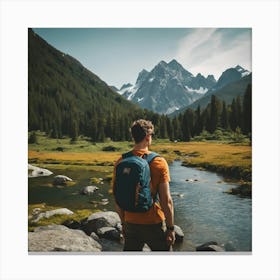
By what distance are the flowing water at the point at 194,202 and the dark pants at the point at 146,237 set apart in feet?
8.19

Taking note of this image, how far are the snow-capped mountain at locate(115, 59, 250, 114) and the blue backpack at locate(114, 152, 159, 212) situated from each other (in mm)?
3038

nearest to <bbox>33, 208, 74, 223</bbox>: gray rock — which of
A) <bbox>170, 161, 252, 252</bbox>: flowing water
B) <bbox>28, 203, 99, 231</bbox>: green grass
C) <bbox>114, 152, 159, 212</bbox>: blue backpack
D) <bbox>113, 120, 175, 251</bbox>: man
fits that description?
<bbox>28, 203, 99, 231</bbox>: green grass

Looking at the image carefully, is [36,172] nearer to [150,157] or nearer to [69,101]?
[69,101]

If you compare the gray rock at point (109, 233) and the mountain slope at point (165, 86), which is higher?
the mountain slope at point (165, 86)

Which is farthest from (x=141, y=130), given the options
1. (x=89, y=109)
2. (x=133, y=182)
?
(x=89, y=109)

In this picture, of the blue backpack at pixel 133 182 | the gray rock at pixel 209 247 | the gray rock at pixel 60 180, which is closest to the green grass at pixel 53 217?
the gray rock at pixel 60 180

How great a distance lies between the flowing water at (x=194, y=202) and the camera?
20.8 feet

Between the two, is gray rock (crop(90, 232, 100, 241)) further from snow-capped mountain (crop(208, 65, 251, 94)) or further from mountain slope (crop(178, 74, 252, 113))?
snow-capped mountain (crop(208, 65, 251, 94))

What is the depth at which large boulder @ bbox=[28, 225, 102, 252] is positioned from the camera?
629cm

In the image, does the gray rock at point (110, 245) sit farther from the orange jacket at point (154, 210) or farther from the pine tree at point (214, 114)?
the pine tree at point (214, 114)

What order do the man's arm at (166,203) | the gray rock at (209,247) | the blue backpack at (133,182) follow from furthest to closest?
the gray rock at (209,247) < the blue backpack at (133,182) < the man's arm at (166,203)

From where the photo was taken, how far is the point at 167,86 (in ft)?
25.4
